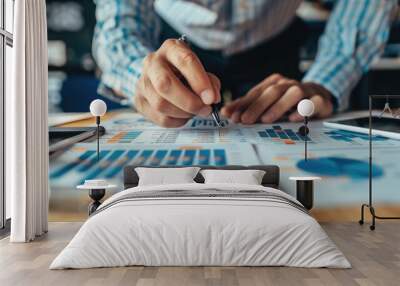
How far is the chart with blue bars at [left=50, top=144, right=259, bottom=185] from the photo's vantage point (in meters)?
7.41

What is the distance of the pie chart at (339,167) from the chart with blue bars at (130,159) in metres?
0.68

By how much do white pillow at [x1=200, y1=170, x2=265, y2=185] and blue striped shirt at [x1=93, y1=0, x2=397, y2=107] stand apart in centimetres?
148

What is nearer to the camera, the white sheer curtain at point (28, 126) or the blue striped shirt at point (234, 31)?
the white sheer curtain at point (28, 126)

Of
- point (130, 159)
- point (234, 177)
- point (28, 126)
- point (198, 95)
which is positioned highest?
point (198, 95)

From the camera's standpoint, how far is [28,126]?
603 cm

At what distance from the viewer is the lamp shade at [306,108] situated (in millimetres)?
7141

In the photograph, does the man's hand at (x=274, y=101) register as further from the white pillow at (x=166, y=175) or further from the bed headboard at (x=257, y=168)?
the white pillow at (x=166, y=175)

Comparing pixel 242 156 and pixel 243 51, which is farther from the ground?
pixel 243 51

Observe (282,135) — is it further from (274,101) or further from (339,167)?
(339,167)

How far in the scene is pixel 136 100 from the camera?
7.52m

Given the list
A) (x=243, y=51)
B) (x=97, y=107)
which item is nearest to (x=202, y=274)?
(x=97, y=107)

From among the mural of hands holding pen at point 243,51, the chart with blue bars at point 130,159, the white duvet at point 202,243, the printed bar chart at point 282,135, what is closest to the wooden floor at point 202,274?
the white duvet at point 202,243

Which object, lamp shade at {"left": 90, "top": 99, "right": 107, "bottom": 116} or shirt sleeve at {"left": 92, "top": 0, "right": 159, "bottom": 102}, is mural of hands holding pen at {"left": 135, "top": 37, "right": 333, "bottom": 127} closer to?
shirt sleeve at {"left": 92, "top": 0, "right": 159, "bottom": 102}

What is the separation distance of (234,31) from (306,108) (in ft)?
4.58
